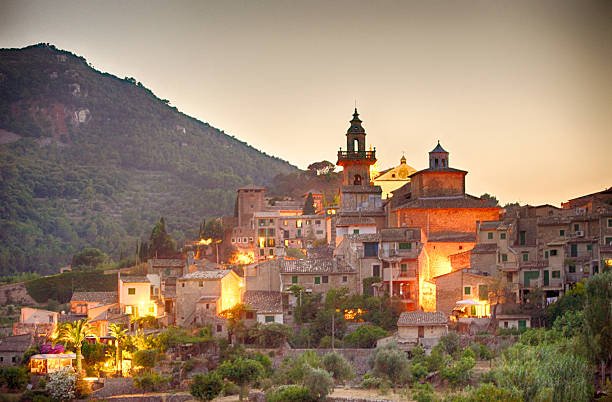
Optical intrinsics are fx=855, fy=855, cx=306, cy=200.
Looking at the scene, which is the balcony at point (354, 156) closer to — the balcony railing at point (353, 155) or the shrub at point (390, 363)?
the balcony railing at point (353, 155)

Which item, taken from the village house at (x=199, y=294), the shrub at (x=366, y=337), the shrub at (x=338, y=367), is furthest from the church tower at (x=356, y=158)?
the shrub at (x=338, y=367)

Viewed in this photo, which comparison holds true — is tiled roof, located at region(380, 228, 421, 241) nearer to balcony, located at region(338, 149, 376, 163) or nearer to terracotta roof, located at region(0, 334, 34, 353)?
balcony, located at region(338, 149, 376, 163)

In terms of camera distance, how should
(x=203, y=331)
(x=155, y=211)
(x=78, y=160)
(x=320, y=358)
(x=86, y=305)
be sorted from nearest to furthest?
(x=320, y=358) < (x=203, y=331) < (x=86, y=305) < (x=155, y=211) < (x=78, y=160)

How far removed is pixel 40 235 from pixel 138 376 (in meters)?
56.3

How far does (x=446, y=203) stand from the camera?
4284 centimetres

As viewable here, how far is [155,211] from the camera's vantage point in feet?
327

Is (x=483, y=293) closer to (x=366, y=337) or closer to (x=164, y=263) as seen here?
(x=366, y=337)

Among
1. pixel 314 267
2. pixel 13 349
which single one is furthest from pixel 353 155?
pixel 13 349

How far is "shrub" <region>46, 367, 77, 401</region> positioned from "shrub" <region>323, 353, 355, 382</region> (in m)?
9.61

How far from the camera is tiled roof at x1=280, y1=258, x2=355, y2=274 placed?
38.4 meters

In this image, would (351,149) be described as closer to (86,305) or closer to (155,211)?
(86,305)

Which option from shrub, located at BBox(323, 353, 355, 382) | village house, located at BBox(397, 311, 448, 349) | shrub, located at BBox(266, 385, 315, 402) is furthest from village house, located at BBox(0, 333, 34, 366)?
village house, located at BBox(397, 311, 448, 349)

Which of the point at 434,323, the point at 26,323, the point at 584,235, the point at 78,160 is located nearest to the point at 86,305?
the point at 26,323

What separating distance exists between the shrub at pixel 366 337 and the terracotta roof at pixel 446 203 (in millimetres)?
9578
